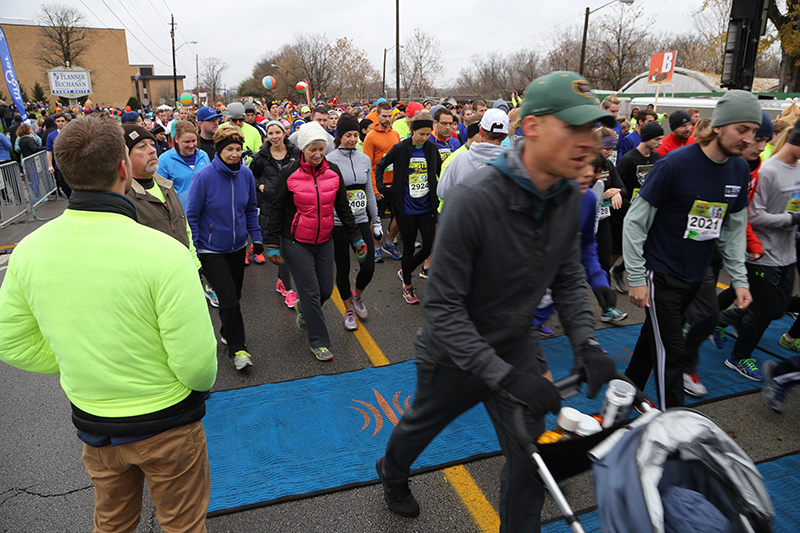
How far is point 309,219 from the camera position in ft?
15.2

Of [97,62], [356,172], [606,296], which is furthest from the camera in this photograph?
[97,62]

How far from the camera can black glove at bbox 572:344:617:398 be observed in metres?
1.96

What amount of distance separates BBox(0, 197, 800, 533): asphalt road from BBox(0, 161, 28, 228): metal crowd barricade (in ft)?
24.7

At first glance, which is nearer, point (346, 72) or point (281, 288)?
point (281, 288)

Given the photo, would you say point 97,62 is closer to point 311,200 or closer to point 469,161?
point 311,200

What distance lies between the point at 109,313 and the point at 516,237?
149 cm

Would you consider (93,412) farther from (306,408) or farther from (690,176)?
(690,176)

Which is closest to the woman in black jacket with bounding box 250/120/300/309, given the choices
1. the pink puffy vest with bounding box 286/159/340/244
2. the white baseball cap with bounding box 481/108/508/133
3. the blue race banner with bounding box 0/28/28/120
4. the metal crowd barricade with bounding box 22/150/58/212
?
the pink puffy vest with bounding box 286/159/340/244

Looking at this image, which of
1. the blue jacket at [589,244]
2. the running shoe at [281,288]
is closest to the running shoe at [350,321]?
the running shoe at [281,288]

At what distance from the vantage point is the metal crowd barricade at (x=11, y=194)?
10.5 m

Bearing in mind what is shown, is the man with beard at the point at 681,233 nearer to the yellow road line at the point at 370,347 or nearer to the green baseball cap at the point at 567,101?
the green baseball cap at the point at 567,101

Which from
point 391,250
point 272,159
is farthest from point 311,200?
point 391,250

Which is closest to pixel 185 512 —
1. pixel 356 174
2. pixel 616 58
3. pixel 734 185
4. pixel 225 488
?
pixel 225 488

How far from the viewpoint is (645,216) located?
11.3ft
